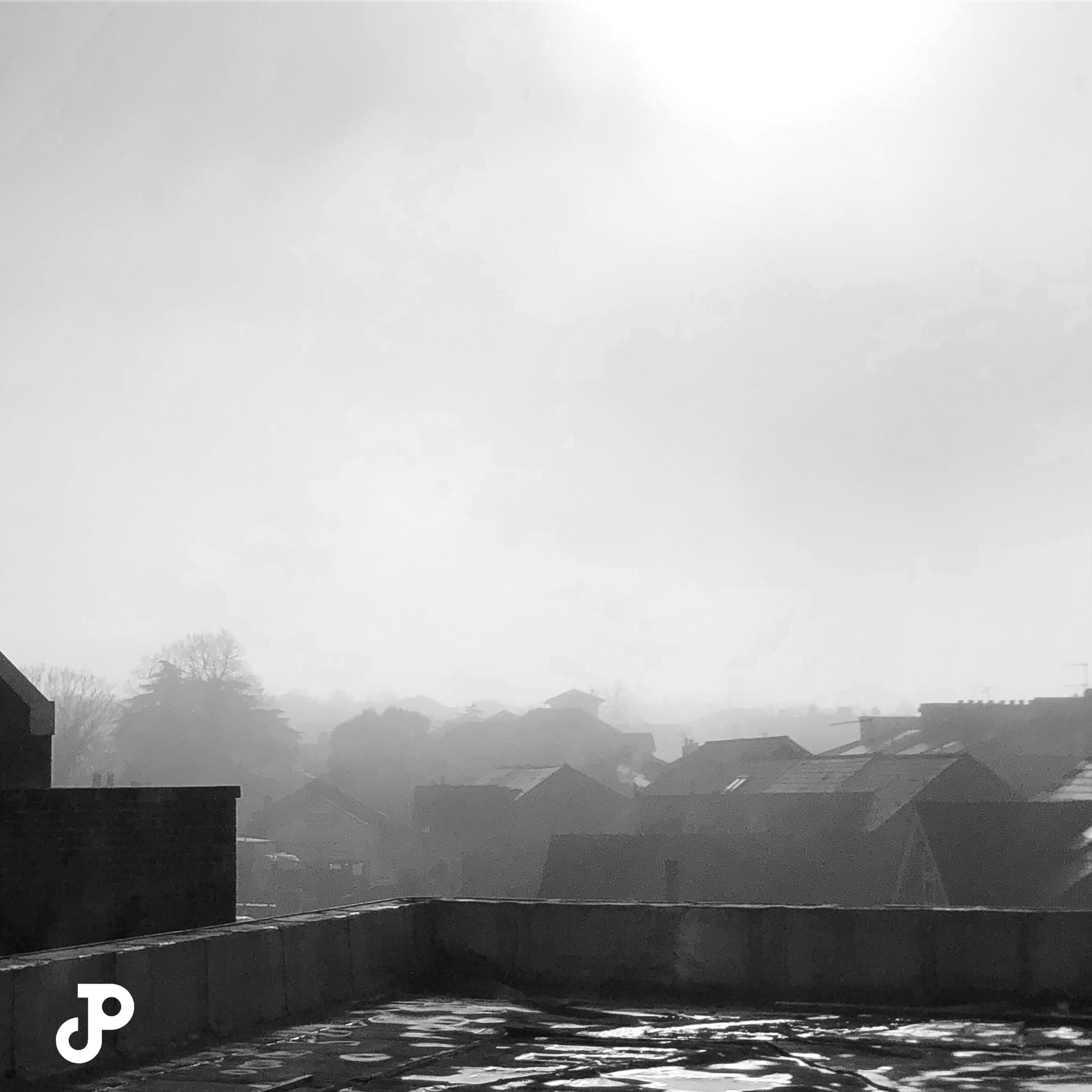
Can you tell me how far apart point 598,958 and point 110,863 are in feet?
15.6

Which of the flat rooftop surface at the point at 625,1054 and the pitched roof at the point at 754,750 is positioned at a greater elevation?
the pitched roof at the point at 754,750

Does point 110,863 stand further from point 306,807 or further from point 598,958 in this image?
point 306,807

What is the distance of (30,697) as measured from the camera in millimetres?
13289

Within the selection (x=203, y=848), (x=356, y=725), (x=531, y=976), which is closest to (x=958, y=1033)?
(x=531, y=976)

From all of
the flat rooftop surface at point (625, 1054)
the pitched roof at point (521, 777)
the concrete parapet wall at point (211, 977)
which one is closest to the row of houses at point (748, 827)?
the pitched roof at point (521, 777)

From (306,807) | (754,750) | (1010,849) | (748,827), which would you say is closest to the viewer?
(1010,849)

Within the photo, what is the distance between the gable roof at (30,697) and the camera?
519 inches

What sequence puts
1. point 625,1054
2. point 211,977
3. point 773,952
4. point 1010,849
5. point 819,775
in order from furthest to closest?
point 819,775, point 1010,849, point 773,952, point 211,977, point 625,1054

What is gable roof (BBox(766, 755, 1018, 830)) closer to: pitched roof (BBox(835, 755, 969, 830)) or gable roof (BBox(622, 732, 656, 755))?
pitched roof (BBox(835, 755, 969, 830))

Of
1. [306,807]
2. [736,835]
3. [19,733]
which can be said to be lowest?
[736,835]

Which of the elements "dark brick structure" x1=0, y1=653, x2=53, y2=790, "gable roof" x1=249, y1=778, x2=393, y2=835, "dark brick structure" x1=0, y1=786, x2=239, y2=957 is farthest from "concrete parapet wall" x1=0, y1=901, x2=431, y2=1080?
"gable roof" x1=249, y1=778, x2=393, y2=835

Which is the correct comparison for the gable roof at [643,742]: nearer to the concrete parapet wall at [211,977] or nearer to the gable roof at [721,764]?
the gable roof at [721,764]

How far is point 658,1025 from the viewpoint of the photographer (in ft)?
26.9

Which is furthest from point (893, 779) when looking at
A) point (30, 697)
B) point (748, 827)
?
point (30, 697)
